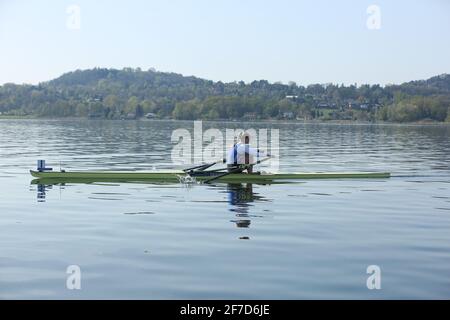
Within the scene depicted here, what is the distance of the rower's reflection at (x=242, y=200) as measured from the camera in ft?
59.3

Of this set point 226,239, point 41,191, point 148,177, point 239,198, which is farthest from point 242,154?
point 226,239

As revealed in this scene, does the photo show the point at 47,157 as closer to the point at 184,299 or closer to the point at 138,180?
the point at 138,180

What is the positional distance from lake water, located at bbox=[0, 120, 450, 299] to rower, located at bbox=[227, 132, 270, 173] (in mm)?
1418

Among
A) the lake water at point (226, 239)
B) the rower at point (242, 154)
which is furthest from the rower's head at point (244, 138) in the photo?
the lake water at point (226, 239)

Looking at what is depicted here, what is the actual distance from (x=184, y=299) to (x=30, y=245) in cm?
537

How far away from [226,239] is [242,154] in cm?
1065

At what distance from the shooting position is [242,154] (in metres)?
25.9

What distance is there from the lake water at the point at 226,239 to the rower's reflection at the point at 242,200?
0.06m

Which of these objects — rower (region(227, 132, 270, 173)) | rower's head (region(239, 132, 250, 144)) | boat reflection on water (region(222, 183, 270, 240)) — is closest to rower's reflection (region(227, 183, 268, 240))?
boat reflection on water (region(222, 183, 270, 240))

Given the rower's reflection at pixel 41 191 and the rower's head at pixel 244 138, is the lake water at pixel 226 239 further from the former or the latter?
the rower's head at pixel 244 138

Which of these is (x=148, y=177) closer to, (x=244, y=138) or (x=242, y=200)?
(x=244, y=138)

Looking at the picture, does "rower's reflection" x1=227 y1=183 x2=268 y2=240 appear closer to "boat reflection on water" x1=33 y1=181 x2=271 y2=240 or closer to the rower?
"boat reflection on water" x1=33 y1=181 x2=271 y2=240

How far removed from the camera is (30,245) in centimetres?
1488

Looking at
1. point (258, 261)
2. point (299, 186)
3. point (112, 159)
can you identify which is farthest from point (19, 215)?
point (112, 159)
